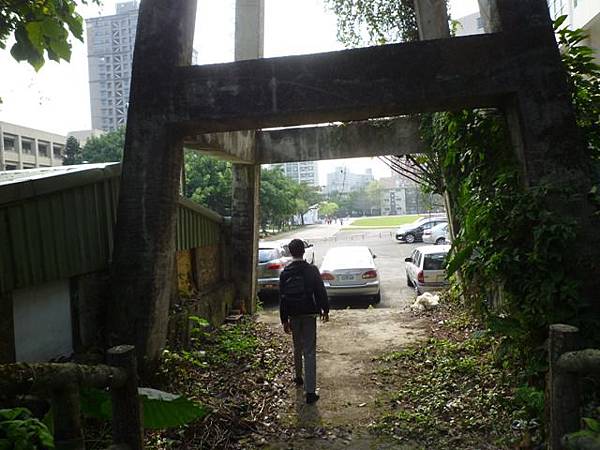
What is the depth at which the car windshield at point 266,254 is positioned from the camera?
12.8m

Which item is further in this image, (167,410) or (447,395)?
(447,395)

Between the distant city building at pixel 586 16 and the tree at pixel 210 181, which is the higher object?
the distant city building at pixel 586 16

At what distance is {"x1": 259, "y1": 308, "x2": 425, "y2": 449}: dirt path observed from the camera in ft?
13.9

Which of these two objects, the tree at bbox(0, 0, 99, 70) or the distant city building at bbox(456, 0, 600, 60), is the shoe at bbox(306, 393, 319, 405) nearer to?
the tree at bbox(0, 0, 99, 70)

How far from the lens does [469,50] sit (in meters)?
4.43

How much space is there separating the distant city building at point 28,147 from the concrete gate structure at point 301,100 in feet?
139

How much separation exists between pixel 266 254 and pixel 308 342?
798 cm

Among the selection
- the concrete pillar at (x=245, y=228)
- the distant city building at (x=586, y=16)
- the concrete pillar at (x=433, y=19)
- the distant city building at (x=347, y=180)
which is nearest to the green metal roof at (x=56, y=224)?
the concrete pillar at (x=245, y=228)

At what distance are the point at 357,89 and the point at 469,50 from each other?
1.09m

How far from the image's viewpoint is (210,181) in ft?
92.2

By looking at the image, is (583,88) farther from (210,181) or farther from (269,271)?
(210,181)

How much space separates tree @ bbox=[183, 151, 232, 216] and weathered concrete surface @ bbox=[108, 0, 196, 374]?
22.6m

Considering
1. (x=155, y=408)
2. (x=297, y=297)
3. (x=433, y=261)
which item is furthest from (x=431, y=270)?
(x=155, y=408)

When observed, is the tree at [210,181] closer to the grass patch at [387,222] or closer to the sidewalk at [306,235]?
the sidewalk at [306,235]
